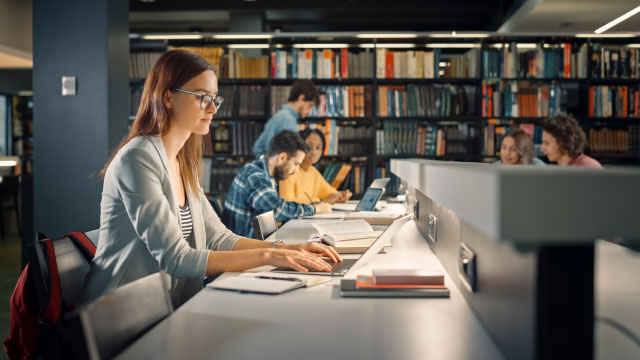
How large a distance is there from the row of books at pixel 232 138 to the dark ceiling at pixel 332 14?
241cm

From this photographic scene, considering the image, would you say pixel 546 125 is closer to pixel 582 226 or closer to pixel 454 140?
pixel 454 140

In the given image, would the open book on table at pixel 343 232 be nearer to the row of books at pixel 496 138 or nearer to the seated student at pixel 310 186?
the seated student at pixel 310 186

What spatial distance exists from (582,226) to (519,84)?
5192 mm

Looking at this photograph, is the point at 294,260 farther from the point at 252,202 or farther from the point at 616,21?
the point at 616,21

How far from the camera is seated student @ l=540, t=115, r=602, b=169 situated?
13.0 ft

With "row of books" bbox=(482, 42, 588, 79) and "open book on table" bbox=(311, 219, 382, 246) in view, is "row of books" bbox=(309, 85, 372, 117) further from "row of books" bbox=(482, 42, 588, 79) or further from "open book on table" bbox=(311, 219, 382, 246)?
"open book on table" bbox=(311, 219, 382, 246)

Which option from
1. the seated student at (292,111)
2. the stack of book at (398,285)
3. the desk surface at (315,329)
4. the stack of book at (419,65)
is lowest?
the desk surface at (315,329)

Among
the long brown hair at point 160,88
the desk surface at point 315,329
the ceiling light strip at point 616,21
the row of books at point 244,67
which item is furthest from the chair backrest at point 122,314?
the ceiling light strip at point 616,21

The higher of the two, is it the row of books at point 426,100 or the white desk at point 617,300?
the row of books at point 426,100

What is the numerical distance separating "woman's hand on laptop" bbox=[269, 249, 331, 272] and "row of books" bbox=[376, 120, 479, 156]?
3915 mm

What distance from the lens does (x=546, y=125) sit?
4105 millimetres

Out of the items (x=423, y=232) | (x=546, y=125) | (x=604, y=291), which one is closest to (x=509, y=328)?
(x=604, y=291)

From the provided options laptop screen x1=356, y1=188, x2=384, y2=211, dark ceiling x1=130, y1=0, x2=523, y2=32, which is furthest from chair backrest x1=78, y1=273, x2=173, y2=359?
dark ceiling x1=130, y1=0, x2=523, y2=32

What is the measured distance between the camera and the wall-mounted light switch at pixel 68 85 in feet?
12.9
